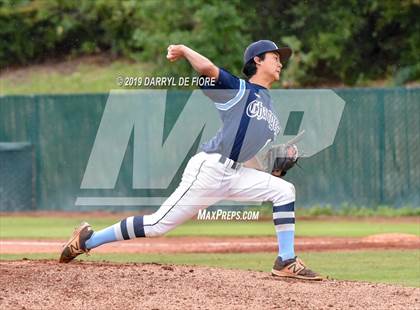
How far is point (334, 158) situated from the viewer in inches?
752

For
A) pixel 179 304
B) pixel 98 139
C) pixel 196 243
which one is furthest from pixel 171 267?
pixel 98 139

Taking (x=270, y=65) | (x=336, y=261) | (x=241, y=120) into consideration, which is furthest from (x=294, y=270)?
(x=336, y=261)

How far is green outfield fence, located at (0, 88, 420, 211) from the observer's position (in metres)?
18.8

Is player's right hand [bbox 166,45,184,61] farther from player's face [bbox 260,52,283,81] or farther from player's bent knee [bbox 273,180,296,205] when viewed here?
player's bent knee [bbox 273,180,296,205]

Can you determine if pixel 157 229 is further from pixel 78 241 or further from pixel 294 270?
pixel 294 270

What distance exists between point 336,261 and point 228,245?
2.43 meters

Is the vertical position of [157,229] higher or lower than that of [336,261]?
higher

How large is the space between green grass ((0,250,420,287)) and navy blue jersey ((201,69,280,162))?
220 cm

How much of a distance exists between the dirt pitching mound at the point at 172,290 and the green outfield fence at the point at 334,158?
10.5m

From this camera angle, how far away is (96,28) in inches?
1143

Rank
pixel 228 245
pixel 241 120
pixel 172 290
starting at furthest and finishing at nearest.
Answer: pixel 228 245
pixel 241 120
pixel 172 290

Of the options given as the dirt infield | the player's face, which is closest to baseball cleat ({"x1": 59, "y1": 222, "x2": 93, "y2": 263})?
the player's face

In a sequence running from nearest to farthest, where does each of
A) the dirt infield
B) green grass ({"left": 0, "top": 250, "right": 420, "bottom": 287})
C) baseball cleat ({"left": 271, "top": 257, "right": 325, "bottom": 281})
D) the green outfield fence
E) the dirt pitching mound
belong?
1. the dirt pitching mound
2. baseball cleat ({"left": 271, "top": 257, "right": 325, "bottom": 281})
3. green grass ({"left": 0, "top": 250, "right": 420, "bottom": 287})
4. the dirt infield
5. the green outfield fence

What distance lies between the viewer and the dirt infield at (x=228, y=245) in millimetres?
13172
